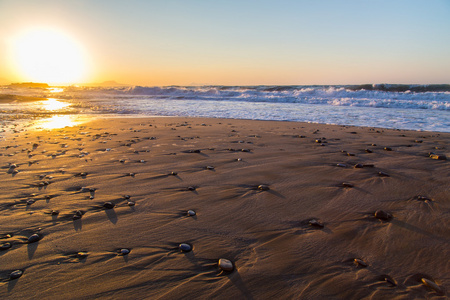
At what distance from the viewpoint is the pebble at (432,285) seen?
52.2 inches

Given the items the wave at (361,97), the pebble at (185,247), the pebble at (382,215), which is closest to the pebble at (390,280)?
the pebble at (382,215)

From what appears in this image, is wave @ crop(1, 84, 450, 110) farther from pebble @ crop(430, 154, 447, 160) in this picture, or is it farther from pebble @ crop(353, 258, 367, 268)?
pebble @ crop(353, 258, 367, 268)

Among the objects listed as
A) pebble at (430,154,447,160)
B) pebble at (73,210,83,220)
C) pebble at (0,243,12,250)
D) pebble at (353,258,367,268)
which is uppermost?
pebble at (430,154,447,160)

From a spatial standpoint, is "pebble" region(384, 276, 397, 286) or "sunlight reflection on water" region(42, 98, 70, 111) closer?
"pebble" region(384, 276, 397, 286)

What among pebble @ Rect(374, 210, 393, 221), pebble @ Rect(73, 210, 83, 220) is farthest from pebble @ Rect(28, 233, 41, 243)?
pebble @ Rect(374, 210, 393, 221)

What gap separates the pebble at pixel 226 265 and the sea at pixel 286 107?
8.61 metres

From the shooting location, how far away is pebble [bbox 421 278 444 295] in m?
1.33

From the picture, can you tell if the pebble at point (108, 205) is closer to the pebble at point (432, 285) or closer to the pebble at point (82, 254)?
the pebble at point (82, 254)

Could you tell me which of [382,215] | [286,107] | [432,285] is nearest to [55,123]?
[382,215]

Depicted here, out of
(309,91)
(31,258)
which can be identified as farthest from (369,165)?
(309,91)

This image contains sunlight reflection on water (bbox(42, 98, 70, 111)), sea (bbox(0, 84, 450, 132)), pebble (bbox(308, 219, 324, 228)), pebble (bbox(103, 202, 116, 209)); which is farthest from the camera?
sunlight reflection on water (bbox(42, 98, 70, 111))

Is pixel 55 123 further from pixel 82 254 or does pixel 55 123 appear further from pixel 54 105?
pixel 82 254

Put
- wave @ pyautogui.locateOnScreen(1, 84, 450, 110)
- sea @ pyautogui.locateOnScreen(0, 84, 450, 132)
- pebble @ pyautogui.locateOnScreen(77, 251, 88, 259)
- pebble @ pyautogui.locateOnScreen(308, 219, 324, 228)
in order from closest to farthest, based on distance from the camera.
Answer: pebble @ pyautogui.locateOnScreen(77, 251, 88, 259) → pebble @ pyautogui.locateOnScreen(308, 219, 324, 228) → sea @ pyautogui.locateOnScreen(0, 84, 450, 132) → wave @ pyautogui.locateOnScreen(1, 84, 450, 110)

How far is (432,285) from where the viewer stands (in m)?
1.35
